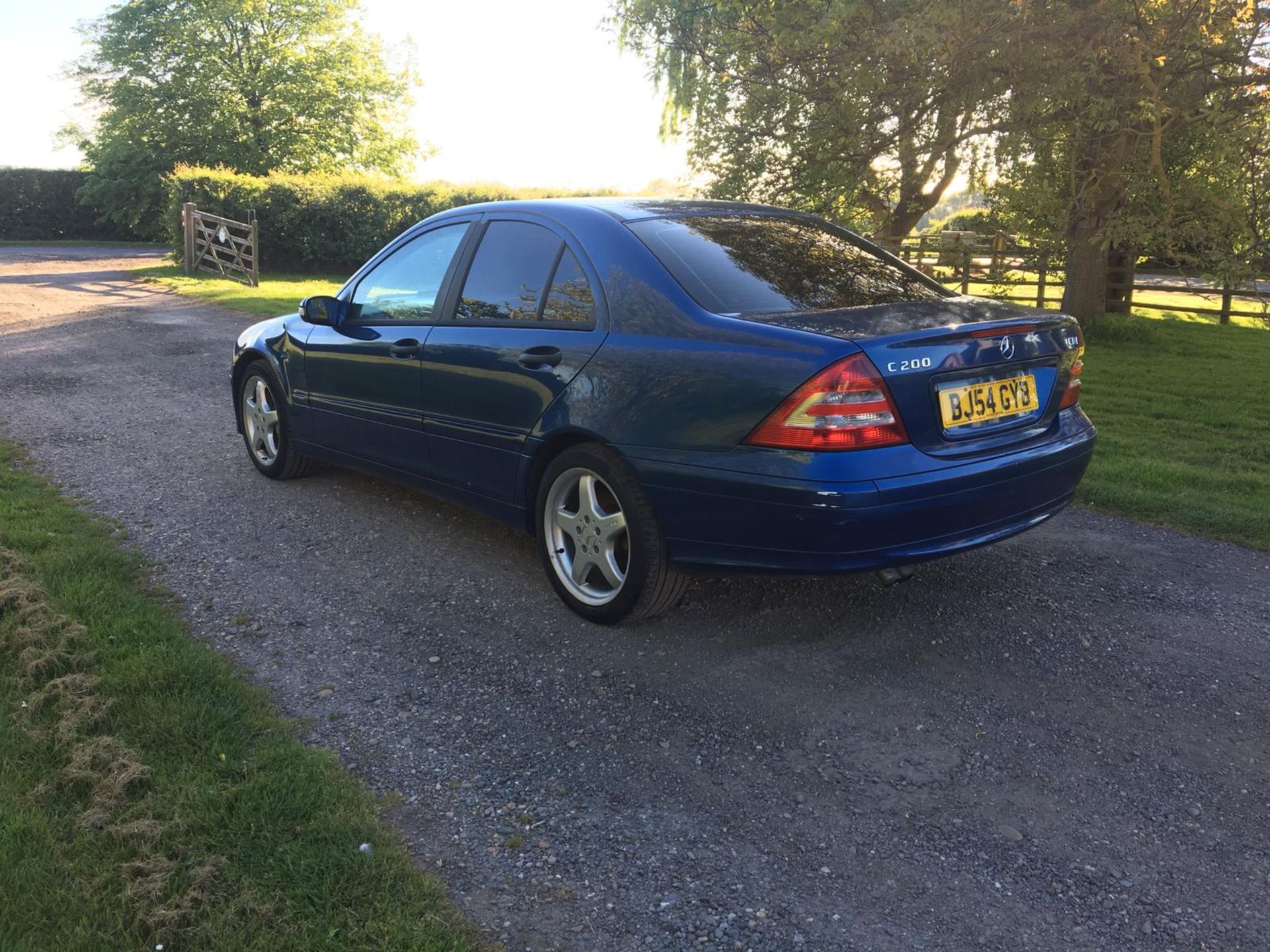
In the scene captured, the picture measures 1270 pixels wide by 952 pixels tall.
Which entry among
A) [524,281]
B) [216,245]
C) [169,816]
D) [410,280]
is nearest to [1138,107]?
[524,281]

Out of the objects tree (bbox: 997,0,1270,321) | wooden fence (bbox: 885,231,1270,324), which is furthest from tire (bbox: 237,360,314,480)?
tree (bbox: 997,0,1270,321)

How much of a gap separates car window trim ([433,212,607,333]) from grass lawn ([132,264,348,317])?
1035 cm

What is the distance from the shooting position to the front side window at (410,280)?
187 inches

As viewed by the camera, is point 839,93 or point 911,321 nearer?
point 911,321

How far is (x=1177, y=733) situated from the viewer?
318 centimetres

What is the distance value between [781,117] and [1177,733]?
25.9 ft

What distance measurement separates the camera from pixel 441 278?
15.4 feet

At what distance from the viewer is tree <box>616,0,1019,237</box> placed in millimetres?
7570

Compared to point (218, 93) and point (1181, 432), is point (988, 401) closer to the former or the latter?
point (1181, 432)

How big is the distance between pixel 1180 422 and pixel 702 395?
660 cm

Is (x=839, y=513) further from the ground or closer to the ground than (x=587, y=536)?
further from the ground

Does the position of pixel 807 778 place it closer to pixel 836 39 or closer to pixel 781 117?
pixel 836 39

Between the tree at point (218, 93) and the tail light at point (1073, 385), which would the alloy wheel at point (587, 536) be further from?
the tree at point (218, 93)

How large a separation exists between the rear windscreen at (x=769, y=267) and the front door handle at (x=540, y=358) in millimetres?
564
